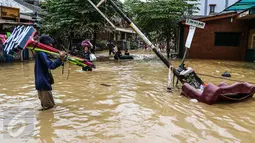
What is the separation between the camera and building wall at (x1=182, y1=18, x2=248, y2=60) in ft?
63.6

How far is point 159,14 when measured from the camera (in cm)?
1845

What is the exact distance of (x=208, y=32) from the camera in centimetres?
1972

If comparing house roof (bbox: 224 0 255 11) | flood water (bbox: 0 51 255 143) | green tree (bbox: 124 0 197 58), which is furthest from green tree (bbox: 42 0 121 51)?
flood water (bbox: 0 51 255 143)

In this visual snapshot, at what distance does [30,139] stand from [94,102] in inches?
101

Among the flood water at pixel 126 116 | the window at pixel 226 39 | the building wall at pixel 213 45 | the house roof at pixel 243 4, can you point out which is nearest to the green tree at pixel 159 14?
the building wall at pixel 213 45

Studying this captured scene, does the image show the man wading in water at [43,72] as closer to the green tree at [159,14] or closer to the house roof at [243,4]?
the house roof at [243,4]

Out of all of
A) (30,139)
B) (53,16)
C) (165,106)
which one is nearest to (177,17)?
(53,16)

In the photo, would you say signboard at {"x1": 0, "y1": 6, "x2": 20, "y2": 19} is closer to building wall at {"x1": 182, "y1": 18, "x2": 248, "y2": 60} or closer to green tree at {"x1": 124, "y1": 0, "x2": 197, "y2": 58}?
green tree at {"x1": 124, "y1": 0, "x2": 197, "y2": 58}

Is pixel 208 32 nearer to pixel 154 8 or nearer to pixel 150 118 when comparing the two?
pixel 154 8

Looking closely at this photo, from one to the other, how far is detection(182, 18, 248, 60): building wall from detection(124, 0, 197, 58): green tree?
2.25 m

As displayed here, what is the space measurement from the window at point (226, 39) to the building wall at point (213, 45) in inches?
10.8

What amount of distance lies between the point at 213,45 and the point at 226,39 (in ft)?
3.77

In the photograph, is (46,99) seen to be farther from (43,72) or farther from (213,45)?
(213,45)

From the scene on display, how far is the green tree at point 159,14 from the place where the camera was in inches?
721
